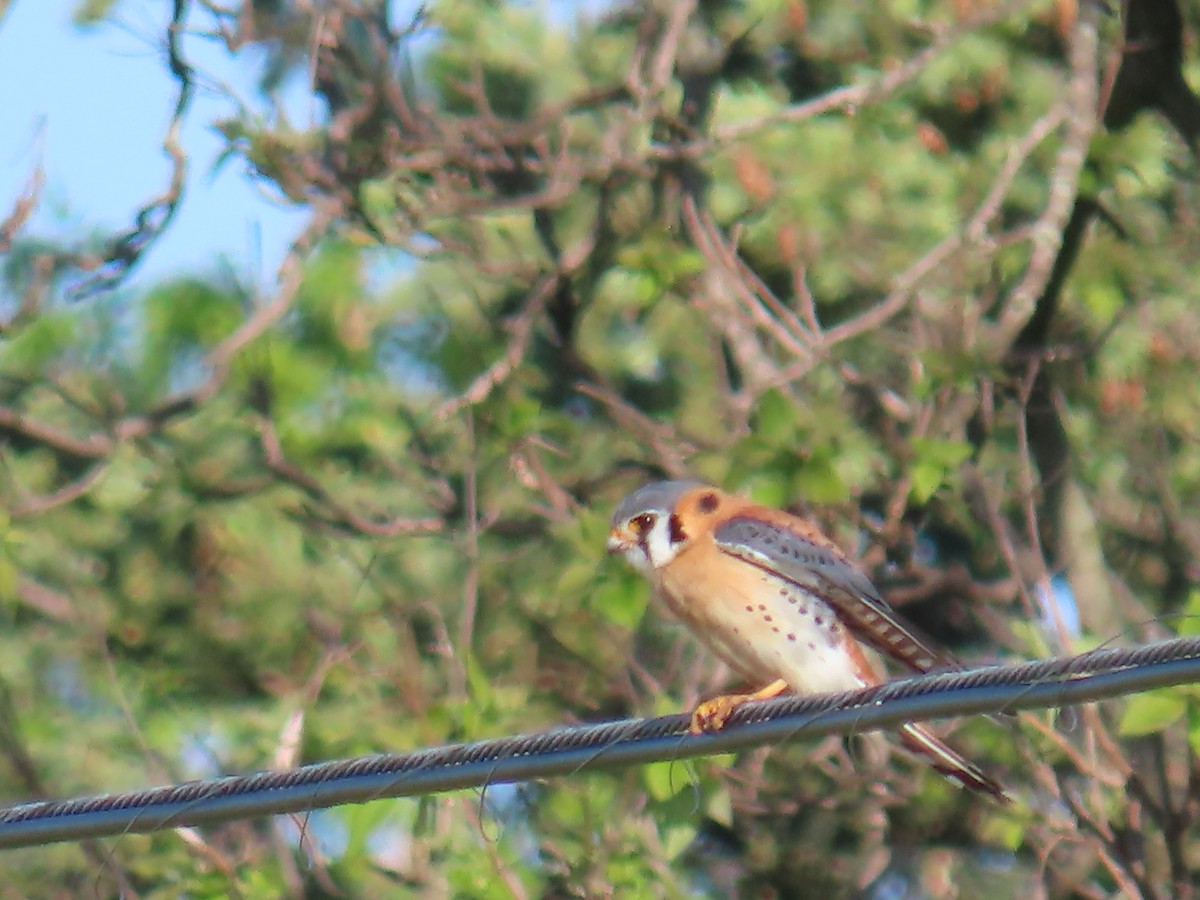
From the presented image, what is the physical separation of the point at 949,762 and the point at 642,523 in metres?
1.10

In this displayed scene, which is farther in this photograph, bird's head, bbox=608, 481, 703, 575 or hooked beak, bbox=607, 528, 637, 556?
hooked beak, bbox=607, 528, 637, 556

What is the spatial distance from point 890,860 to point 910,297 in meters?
2.19

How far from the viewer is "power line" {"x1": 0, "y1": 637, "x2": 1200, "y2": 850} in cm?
309

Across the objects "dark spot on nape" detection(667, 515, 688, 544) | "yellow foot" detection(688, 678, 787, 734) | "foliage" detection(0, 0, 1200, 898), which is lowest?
"foliage" detection(0, 0, 1200, 898)

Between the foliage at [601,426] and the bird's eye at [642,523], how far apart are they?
130 millimetres

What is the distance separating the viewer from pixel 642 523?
5.25 meters

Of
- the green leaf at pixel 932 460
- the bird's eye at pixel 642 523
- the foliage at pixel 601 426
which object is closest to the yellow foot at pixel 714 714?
the bird's eye at pixel 642 523

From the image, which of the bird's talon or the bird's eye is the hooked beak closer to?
the bird's eye

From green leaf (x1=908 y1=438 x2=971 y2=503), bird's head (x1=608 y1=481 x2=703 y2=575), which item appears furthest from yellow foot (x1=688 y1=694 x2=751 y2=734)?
green leaf (x1=908 y1=438 x2=971 y2=503)

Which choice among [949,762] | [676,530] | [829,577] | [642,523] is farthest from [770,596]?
[949,762]

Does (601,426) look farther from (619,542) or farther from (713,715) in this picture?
(713,715)

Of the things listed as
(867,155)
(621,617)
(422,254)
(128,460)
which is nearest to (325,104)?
(422,254)

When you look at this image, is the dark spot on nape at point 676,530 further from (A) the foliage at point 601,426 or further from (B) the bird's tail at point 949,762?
(B) the bird's tail at point 949,762

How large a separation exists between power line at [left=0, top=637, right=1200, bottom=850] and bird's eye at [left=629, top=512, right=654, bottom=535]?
1443mm
